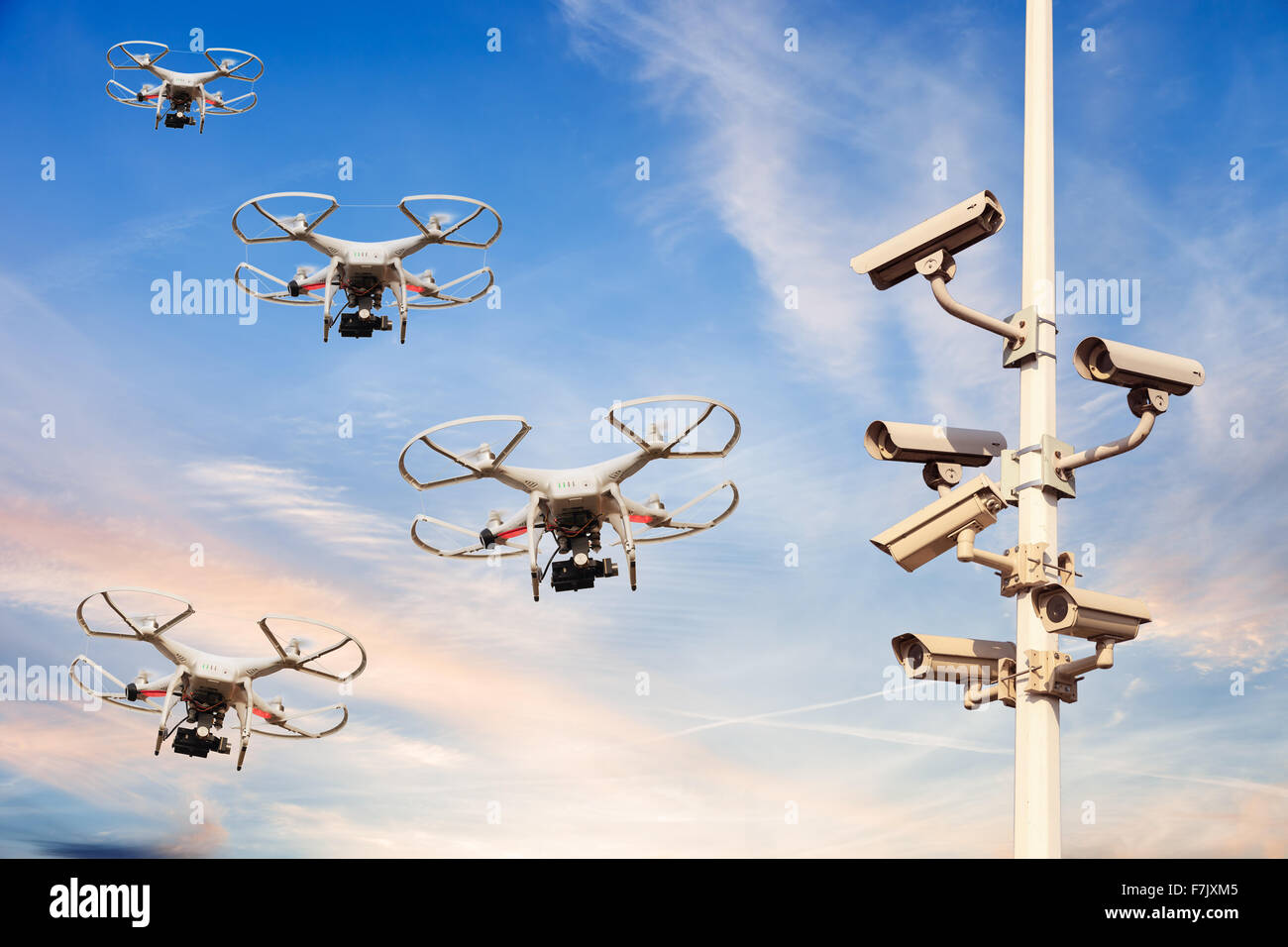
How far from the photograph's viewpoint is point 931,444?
14.4 meters

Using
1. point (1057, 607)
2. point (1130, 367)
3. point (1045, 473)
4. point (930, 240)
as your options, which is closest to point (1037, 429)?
point (1045, 473)

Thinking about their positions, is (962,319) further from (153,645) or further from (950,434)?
(153,645)

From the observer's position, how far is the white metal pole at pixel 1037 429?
42.5 ft

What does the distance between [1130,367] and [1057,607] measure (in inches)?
94.2

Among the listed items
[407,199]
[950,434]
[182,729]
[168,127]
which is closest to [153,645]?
[182,729]

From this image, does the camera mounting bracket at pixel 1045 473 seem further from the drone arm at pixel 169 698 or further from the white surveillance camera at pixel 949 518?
the drone arm at pixel 169 698

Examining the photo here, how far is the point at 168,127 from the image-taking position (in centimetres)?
4344

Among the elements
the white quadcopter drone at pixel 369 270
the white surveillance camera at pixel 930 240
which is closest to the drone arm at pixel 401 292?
the white quadcopter drone at pixel 369 270

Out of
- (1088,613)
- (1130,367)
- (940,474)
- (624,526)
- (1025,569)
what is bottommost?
(1088,613)

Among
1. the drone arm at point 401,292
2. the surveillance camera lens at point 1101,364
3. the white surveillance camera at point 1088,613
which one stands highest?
the drone arm at point 401,292

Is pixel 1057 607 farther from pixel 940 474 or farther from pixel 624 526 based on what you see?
pixel 624 526

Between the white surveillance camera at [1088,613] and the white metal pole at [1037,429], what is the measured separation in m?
0.27

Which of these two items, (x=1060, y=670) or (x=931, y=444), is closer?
(x=1060, y=670)

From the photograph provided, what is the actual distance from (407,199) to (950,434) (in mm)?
22972
